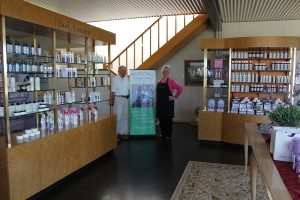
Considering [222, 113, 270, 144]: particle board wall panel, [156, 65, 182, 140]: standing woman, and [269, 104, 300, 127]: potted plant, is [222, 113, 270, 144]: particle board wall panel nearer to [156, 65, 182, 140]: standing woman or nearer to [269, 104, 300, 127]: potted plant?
[156, 65, 182, 140]: standing woman

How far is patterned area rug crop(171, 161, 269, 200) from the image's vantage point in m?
3.48

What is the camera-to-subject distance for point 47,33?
4141 mm

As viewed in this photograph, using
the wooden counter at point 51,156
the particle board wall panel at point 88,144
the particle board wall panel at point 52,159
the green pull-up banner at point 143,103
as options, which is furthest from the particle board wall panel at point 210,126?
the particle board wall panel at point 52,159

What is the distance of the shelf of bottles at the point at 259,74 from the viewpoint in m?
5.91

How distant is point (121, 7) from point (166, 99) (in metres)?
2.76

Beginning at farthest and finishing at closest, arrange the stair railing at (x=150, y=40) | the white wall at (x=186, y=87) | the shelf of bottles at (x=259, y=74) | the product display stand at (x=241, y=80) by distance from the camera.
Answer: the white wall at (x=186, y=87)
the stair railing at (x=150, y=40)
the shelf of bottles at (x=259, y=74)
the product display stand at (x=241, y=80)

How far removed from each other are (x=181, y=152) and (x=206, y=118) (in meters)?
1.12

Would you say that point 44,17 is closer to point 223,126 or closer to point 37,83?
point 37,83

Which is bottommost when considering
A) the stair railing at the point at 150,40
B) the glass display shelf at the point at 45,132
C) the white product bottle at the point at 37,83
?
the glass display shelf at the point at 45,132

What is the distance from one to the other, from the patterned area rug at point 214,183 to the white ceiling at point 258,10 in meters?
3.82

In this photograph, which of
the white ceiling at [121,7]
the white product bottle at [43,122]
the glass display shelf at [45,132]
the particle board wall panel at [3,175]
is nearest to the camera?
the particle board wall panel at [3,175]

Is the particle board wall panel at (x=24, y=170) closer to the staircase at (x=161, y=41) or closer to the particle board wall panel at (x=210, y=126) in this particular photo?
the particle board wall panel at (x=210, y=126)

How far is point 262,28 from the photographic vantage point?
8.01m

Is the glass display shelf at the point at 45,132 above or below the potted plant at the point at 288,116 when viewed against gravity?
below
